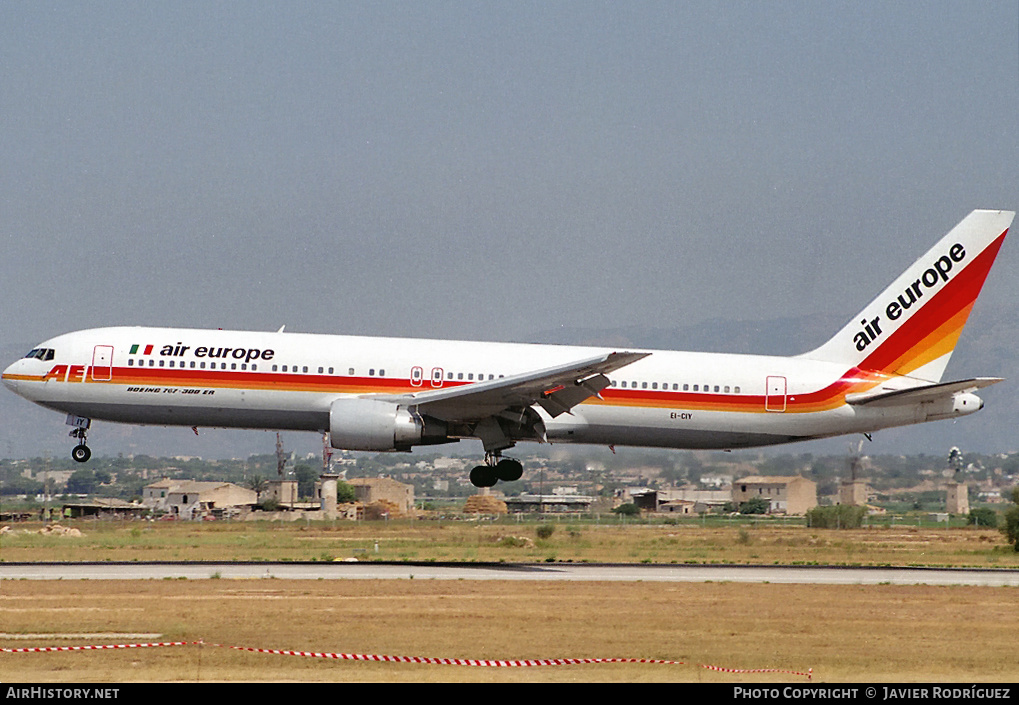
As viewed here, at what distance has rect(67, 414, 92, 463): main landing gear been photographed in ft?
114

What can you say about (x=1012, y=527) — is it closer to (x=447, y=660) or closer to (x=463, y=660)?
(x=463, y=660)

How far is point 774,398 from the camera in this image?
35.1m

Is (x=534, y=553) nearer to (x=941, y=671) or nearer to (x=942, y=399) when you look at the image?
(x=942, y=399)

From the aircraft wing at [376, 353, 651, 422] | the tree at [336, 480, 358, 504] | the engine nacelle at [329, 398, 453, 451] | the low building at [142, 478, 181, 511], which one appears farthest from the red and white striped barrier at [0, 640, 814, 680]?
the low building at [142, 478, 181, 511]

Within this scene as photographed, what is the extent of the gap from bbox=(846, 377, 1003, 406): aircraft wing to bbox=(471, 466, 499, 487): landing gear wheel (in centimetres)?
1045

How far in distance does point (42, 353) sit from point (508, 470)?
13.6 metres

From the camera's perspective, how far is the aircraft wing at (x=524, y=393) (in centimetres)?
3064

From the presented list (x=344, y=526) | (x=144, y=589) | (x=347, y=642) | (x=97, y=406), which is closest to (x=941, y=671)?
(x=347, y=642)

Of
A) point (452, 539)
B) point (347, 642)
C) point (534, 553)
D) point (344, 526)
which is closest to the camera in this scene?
point (347, 642)

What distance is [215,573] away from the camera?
28.8 meters

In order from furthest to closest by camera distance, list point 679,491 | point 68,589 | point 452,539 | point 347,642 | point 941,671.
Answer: point 679,491 → point 452,539 → point 68,589 → point 347,642 → point 941,671

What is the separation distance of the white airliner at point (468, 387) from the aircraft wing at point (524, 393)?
69 mm

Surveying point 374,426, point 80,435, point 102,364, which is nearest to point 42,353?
point 102,364

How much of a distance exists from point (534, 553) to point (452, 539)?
631cm
